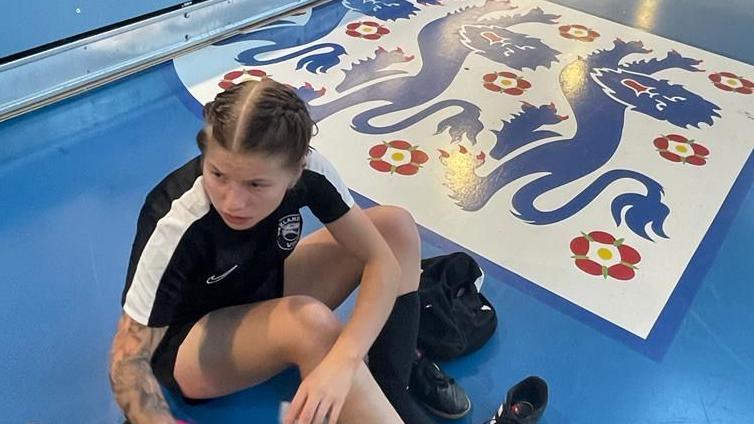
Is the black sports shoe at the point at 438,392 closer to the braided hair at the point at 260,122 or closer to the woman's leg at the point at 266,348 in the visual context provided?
the woman's leg at the point at 266,348

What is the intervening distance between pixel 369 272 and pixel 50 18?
1.45 m

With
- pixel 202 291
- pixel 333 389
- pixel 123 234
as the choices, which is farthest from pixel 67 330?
pixel 333 389

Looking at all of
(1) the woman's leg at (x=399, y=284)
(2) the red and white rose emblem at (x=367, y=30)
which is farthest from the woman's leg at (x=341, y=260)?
(2) the red and white rose emblem at (x=367, y=30)

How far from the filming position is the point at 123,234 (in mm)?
1654

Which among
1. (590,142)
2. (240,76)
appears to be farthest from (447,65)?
(240,76)

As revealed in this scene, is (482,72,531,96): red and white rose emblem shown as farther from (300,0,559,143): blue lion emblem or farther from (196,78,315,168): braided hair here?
(196,78,315,168): braided hair

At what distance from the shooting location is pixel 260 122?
0.93m

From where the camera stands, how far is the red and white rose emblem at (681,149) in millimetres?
2176

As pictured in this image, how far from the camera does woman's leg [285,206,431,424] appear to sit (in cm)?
125

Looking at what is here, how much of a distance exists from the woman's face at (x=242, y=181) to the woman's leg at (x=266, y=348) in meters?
0.19

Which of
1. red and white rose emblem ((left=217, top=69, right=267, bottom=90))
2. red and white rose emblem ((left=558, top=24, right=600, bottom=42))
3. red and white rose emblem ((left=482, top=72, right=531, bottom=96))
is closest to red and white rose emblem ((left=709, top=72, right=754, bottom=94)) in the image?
red and white rose emblem ((left=558, top=24, right=600, bottom=42))

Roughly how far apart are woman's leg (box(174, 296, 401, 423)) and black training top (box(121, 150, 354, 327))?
47 millimetres

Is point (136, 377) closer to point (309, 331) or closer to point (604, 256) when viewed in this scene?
point (309, 331)

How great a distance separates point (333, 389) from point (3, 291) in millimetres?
846
